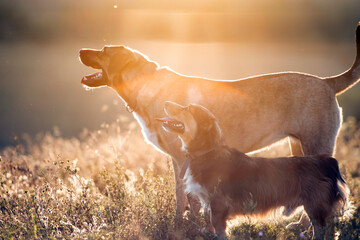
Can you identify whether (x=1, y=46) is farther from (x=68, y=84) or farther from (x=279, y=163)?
(x=279, y=163)

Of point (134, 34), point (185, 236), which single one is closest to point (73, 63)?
point (134, 34)

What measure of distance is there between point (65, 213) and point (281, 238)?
249cm

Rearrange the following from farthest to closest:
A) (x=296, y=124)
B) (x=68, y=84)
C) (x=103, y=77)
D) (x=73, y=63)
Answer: (x=73, y=63), (x=68, y=84), (x=103, y=77), (x=296, y=124)

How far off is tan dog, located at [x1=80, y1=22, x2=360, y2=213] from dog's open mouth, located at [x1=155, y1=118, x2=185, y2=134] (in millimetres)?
495

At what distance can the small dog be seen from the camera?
4883mm

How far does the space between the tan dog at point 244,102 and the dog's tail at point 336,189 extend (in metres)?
0.68

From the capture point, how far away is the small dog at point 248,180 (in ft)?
16.0

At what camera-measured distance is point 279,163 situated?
5121 millimetres

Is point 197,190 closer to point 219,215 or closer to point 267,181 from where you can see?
point 219,215

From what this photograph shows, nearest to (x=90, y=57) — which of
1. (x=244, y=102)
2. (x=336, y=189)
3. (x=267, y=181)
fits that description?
(x=244, y=102)

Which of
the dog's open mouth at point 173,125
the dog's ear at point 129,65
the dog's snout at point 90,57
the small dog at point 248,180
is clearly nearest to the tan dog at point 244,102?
the dog's ear at point 129,65

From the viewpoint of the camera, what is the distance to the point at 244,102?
605 centimetres

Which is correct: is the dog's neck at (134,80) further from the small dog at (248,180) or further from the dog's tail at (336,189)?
the dog's tail at (336,189)

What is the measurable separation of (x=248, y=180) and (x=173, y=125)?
1050mm
